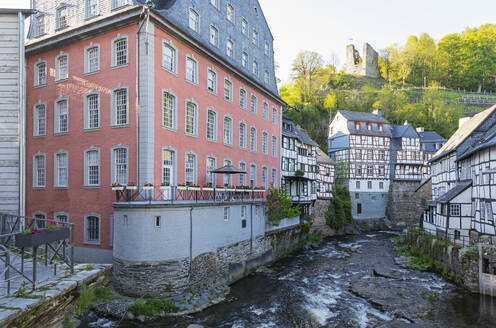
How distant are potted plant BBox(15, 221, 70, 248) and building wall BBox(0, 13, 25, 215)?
6.46 meters

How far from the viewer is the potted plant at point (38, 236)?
741 centimetres

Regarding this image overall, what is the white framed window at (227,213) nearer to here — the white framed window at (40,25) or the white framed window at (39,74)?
the white framed window at (39,74)

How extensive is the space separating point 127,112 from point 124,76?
5.74 ft

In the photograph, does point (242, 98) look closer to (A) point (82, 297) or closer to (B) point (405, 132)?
(A) point (82, 297)

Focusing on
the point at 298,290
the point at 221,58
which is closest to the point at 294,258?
the point at 298,290

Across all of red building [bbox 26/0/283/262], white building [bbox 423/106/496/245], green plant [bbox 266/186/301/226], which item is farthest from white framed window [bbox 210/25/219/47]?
white building [bbox 423/106/496/245]

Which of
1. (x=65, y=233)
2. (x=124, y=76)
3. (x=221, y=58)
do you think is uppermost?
(x=221, y=58)

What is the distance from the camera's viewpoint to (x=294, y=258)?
81.7 feet

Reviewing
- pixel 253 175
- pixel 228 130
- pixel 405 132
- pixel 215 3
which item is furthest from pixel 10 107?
pixel 405 132

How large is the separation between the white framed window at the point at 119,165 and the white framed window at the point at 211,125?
5466mm

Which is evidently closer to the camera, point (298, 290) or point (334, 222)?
point (298, 290)

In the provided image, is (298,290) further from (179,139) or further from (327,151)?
(327,151)

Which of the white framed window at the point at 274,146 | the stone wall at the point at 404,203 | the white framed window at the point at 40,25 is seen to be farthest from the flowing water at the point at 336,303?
the stone wall at the point at 404,203

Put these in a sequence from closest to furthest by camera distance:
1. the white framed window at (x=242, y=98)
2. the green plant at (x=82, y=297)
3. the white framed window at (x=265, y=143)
Answer: the green plant at (x=82, y=297) < the white framed window at (x=242, y=98) < the white framed window at (x=265, y=143)
